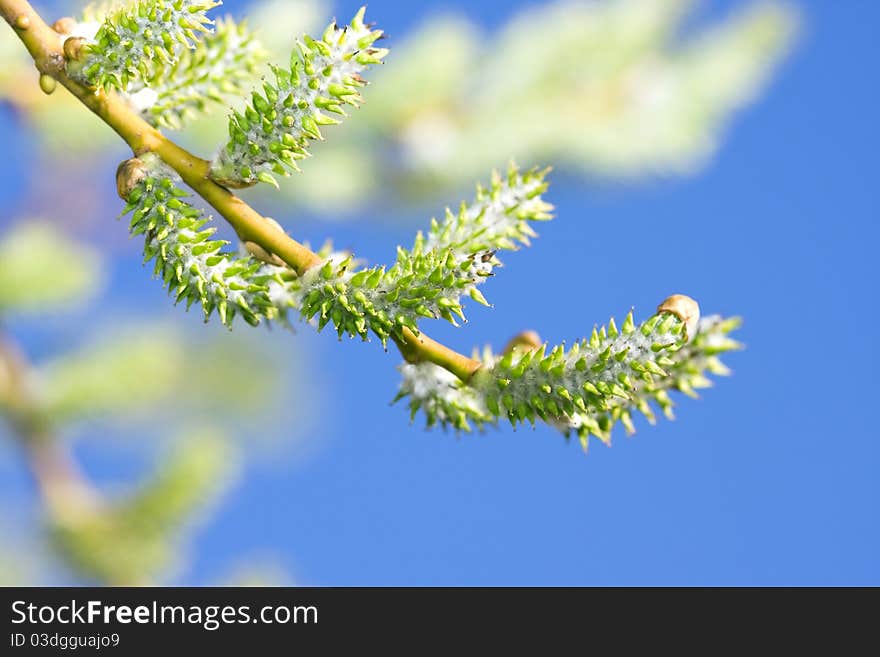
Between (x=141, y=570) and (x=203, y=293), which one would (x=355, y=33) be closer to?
(x=203, y=293)

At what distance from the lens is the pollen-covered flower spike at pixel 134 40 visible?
1363 mm

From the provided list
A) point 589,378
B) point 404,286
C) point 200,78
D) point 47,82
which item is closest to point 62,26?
point 47,82

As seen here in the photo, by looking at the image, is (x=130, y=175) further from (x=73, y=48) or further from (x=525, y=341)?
(x=525, y=341)

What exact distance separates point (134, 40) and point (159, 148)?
0.46 ft

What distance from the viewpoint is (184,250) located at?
1371mm

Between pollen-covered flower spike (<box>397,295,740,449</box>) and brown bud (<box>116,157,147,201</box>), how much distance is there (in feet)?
1.46

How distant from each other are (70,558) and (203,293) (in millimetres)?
4554

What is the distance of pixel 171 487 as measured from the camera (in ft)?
17.2

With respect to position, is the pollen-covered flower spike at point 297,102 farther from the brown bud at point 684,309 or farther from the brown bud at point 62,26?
the brown bud at point 684,309

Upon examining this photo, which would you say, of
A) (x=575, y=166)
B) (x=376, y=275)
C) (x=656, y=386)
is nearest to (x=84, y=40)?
(x=376, y=275)

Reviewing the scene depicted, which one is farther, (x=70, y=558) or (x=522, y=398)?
(x=70, y=558)

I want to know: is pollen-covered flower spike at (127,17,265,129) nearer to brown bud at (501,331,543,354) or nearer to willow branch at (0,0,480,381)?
willow branch at (0,0,480,381)

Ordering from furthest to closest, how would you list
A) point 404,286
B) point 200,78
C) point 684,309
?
point 200,78, point 684,309, point 404,286

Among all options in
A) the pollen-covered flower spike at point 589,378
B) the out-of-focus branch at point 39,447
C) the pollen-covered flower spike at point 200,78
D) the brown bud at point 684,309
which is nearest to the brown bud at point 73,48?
the pollen-covered flower spike at point 200,78
